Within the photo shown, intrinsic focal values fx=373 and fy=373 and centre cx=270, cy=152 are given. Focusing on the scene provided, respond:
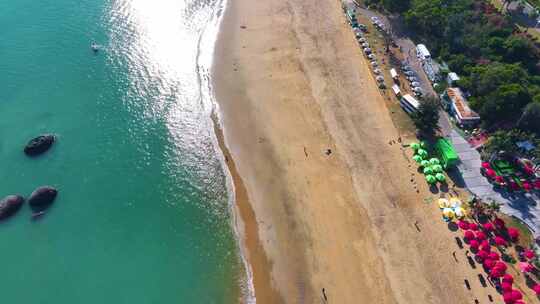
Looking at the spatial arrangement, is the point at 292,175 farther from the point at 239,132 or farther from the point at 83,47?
the point at 83,47

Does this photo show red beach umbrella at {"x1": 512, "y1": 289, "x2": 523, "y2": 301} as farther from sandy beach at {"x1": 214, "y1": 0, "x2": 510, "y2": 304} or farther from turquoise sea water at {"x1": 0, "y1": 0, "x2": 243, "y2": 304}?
turquoise sea water at {"x1": 0, "y1": 0, "x2": 243, "y2": 304}

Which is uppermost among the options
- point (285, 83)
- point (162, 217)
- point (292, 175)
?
point (285, 83)

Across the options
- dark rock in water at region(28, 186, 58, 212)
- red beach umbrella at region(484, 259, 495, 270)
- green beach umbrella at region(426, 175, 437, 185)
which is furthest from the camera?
dark rock in water at region(28, 186, 58, 212)

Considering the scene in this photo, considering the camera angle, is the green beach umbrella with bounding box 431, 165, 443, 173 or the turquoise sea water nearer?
the turquoise sea water

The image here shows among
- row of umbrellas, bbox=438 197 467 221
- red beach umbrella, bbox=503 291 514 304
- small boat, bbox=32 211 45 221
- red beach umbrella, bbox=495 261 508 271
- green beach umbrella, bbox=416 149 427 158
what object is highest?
green beach umbrella, bbox=416 149 427 158

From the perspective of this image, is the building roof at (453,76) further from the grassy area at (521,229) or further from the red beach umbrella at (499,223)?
the red beach umbrella at (499,223)

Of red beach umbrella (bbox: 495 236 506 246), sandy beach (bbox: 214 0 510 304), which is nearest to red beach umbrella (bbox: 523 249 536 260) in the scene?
red beach umbrella (bbox: 495 236 506 246)

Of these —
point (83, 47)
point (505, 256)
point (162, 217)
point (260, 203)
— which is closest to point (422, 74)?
point (505, 256)
